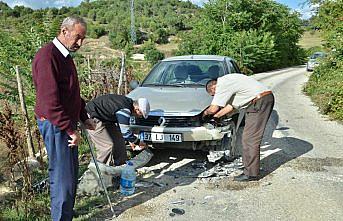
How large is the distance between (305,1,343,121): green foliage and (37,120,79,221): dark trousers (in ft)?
28.9

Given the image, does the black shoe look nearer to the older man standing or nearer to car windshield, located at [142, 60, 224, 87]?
the older man standing

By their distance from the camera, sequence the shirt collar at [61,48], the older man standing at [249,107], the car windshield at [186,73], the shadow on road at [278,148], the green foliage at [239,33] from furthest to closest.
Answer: the green foliage at [239,33]
the car windshield at [186,73]
the shadow on road at [278,148]
the older man standing at [249,107]
the shirt collar at [61,48]

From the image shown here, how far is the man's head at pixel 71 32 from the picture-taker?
→ 3453 mm

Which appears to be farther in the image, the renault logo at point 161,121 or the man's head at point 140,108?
the renault logo at point 161,121

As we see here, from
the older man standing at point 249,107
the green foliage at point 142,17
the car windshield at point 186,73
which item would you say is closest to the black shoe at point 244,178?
the older man standing at point 249,107

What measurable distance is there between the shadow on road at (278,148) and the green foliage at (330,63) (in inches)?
109

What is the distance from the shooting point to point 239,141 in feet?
25.1

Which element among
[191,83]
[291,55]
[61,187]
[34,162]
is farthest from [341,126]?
[291,55]

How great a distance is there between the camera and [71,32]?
11.3 feet

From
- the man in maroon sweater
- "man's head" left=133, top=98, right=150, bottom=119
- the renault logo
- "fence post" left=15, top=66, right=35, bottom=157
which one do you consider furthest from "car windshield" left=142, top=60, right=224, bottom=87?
the man in maroon sweater

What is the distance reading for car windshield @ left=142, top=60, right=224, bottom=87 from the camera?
7.15 meters

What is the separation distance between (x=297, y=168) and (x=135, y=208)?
2919mm

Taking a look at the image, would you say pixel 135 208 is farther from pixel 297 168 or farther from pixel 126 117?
pixel 297 168

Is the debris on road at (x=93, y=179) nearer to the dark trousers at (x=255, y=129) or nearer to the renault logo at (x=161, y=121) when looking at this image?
the renault logo at (x=161, y=121)
